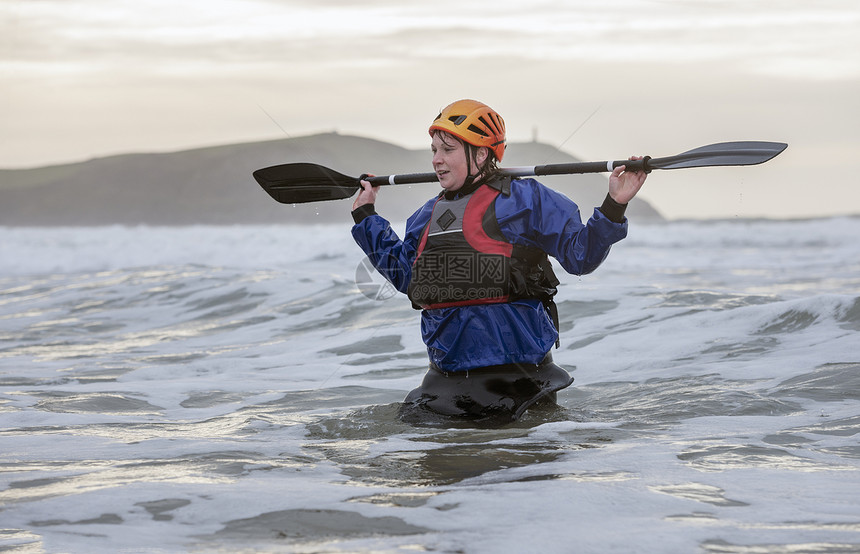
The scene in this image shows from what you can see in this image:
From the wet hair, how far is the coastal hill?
73668mm

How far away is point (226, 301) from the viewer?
1163 centimetres

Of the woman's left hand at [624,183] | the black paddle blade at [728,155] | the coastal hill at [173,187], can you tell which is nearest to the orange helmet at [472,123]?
the woman's left hand at [624,183]

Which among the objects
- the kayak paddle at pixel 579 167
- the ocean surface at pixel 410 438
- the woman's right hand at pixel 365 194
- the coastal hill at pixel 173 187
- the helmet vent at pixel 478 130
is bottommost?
the ocean surface at pixel 410 438

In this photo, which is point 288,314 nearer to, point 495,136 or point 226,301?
point 226,301

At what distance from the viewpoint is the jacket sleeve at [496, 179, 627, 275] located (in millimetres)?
3652

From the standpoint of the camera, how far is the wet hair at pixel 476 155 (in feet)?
13.2

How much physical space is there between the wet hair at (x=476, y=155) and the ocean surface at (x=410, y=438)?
1.07 metres

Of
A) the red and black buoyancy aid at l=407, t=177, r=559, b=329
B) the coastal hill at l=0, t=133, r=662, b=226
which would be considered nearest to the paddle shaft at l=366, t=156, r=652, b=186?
the red and black buoyancy aid at l=407, t=177, r=559, b=329

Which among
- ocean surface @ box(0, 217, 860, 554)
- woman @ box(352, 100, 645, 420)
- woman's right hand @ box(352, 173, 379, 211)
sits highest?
woman's right hand @ box(352, 173, 379, 211)

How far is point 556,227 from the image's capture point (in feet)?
12.5

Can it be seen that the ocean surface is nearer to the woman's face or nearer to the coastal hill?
the woman's face

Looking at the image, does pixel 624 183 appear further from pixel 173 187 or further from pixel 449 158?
pixel 173 187

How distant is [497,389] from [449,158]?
1012 mm

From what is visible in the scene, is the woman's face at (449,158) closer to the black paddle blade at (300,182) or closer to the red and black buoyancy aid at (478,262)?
the red and black buoyancy aid at (478,262)
